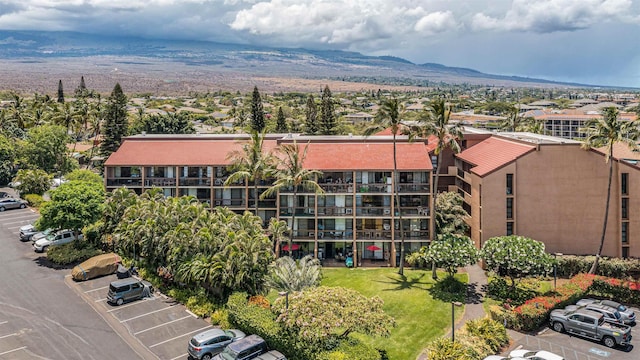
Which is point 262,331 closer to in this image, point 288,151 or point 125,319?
point 125,319

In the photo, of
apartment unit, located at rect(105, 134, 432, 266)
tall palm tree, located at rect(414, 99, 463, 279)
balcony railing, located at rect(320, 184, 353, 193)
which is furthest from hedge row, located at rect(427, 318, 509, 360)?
balcony railing, located at rect(320, 184, 353, 193)

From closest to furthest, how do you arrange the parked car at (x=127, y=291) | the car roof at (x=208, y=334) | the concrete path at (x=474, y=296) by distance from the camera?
the car roof at (x=208, y=334) < the concrete path at (x=474, y=296) < the parked car at (x=127, y=291)

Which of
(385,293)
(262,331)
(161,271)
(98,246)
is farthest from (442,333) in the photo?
(98,246)

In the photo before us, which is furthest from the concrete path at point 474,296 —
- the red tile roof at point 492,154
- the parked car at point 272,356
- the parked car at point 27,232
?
the parked car at point 27,232

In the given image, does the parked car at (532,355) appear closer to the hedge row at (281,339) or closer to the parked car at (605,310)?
the hedge row at (281,339)

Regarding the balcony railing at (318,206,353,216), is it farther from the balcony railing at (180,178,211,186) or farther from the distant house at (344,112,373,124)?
the distant house at (344,112,373,124)

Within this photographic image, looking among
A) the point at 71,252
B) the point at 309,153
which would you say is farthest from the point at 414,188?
the point at 71,252
